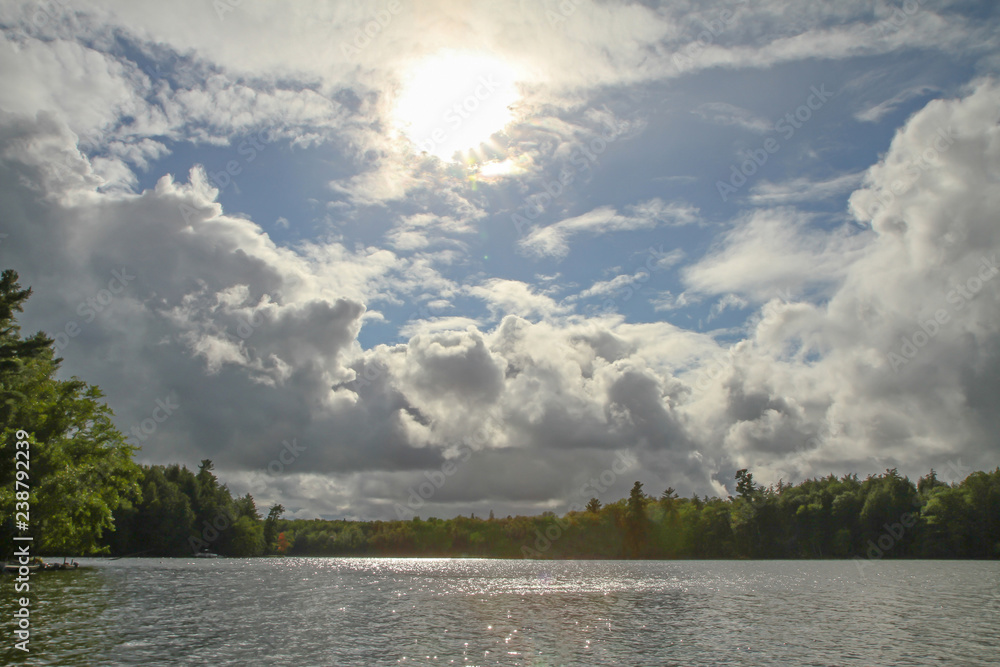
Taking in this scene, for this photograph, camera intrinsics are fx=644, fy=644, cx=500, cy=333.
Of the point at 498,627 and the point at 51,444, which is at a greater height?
the point at 51,444

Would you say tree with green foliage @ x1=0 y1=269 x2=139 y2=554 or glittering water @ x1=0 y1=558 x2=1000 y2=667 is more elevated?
tree with green foliage @ x1=0 y1=269 x2=139 y2=554

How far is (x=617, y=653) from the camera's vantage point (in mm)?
40969

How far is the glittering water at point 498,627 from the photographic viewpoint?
126 feet

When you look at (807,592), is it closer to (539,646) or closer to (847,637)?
(847,637)

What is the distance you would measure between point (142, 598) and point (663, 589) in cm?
7023

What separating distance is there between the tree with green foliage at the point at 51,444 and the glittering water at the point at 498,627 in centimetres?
826

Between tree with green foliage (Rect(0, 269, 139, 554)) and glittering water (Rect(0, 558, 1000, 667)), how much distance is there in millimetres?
8257

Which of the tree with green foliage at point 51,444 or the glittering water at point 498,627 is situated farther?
the tree with green foliage at point 51,444

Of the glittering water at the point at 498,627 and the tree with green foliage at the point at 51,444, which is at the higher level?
the tree with green foliage at the point at 51,444

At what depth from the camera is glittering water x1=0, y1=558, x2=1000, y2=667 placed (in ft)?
126

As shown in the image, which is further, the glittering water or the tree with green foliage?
the tree with green foliage

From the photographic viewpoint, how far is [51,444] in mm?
79375

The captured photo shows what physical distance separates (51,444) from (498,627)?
62146mm

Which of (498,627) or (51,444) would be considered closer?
(498,627)
